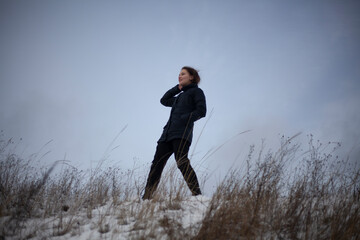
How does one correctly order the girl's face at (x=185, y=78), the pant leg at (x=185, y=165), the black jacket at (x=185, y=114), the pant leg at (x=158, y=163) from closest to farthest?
the pant leg at (x=185, y=165)
the pant leg at (x=158, y=163)
the black jacket at (x=185, y=114)
the girl's face at (x=185, y=78)

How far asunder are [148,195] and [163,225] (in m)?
0.77

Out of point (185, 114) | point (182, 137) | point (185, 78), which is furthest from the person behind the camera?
point (185, 78)

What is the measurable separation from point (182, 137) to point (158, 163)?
1.51ft

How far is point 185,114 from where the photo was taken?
264 centimetres

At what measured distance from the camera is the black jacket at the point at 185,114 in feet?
8.52

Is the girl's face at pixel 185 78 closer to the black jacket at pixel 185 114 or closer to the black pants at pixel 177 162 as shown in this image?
the black jacket at pixel 185 114

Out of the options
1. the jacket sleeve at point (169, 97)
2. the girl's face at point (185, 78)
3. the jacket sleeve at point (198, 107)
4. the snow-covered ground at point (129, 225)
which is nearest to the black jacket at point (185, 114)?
the jacket sleeve at point (198, 107)

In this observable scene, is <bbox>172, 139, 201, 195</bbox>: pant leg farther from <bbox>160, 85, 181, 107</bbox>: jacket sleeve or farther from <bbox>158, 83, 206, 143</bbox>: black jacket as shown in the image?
<bbox>160, 85, 181, 107</bbox>: jacket sleeve

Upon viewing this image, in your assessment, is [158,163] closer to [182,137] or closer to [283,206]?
[182,137]

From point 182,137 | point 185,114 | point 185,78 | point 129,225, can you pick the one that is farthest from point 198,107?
point 129,225

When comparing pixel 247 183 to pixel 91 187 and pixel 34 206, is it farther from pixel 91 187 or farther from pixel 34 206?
pixel 34 206

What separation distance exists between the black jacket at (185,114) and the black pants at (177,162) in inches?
3.5

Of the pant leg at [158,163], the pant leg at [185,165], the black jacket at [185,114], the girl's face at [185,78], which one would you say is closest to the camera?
the pant leg at [185,165]

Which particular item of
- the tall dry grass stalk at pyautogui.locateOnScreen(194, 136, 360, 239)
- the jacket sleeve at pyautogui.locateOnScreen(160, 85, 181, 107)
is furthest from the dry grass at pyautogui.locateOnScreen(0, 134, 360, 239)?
the jacket sleeve at pyautogui.locateOnScreen(160, 85, 181, 107)
